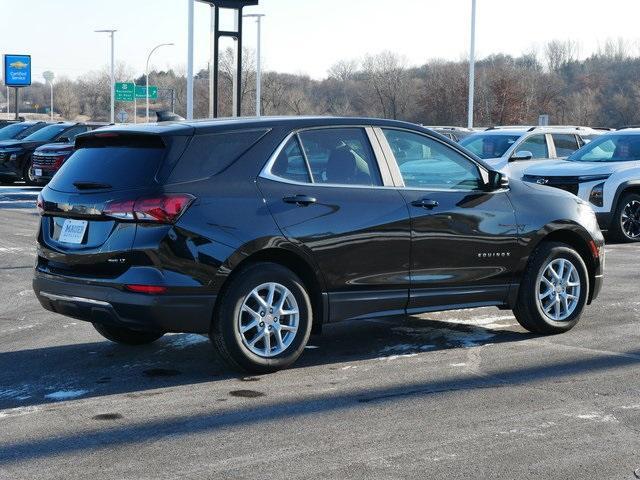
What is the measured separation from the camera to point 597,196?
1538 centimetres

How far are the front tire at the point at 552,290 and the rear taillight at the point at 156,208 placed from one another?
3.05 m

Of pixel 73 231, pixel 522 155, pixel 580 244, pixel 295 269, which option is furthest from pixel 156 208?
pixel 522 155

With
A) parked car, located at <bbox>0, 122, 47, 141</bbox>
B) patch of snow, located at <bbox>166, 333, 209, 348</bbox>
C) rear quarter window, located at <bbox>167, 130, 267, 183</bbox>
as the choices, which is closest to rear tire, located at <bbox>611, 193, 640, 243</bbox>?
patch of snow, located at <bbox>166, 333, 209, 348</bbox>

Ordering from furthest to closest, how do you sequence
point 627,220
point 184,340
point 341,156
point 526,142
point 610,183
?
point 526,142, point 627,220, point 610,183, point 184,340, point 341,156

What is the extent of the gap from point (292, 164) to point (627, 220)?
9841 mm

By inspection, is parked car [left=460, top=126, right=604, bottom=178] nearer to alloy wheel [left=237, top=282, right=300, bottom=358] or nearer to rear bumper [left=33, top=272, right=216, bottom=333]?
alloy wheel [left=237, top=282, right=300, bottom=358]

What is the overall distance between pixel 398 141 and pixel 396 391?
6.70 ft

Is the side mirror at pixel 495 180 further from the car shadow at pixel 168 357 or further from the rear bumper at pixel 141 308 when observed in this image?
the rear bumper at pixel 141 308

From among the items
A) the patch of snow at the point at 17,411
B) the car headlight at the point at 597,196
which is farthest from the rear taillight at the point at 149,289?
the car headlight at the point at 597,196

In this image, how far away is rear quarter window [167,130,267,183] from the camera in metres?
6.64

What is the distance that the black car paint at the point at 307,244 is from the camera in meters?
6.52

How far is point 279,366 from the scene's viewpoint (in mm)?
6953

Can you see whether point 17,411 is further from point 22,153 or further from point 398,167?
point 22,153

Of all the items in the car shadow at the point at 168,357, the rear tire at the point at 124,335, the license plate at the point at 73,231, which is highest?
the license plate at the point at 73,231
